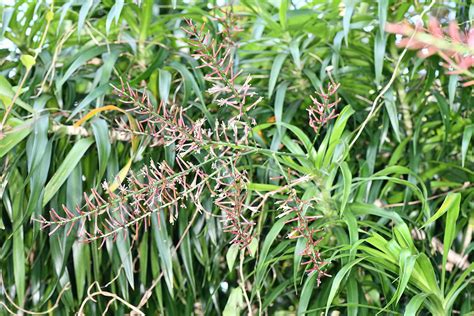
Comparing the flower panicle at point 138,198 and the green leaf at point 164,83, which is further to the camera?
the green leaf at point 164,83

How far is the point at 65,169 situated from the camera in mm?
992

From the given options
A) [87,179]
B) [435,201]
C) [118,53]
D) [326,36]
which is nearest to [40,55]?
[118,53]

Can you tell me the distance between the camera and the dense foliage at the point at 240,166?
91 cm

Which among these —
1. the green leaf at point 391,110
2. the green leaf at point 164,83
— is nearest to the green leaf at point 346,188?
the green leaf at point 391,110

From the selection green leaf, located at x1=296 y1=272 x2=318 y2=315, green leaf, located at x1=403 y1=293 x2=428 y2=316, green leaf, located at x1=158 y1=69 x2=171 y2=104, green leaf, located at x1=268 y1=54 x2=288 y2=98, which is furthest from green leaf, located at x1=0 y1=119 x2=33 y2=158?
green leaf, located at x1=403 y1=293 x2=428 y2=316

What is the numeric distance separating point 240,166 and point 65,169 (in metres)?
0.28

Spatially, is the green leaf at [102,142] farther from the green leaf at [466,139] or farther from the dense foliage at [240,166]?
the green leaf at [466,139]

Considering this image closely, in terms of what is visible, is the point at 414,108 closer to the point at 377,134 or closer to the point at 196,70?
the point at 377,134

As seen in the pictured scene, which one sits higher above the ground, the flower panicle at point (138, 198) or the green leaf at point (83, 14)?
the green leaf at point (83, 14)

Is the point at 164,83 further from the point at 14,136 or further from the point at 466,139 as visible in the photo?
the point at 466,139

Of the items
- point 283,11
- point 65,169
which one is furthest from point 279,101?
point 65,169

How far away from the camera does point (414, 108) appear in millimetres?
1203

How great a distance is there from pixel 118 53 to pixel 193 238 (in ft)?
1.21

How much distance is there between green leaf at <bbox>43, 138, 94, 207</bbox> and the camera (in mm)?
979
